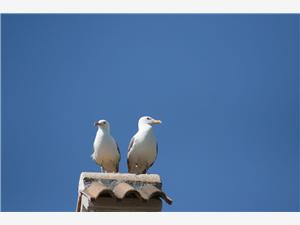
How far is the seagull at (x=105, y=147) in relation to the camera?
21297 millimetres

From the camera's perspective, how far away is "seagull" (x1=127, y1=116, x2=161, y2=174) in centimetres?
2153

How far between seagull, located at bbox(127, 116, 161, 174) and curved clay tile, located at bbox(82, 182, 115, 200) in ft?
19.5

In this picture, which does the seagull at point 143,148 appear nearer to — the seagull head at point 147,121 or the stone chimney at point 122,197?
the seagull head at point 147,121

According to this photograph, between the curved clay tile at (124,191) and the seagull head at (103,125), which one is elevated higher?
the seagull head at (103,125)

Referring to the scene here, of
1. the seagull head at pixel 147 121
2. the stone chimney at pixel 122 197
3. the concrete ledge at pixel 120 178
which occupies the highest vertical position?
the seagull head at pixel 147 121

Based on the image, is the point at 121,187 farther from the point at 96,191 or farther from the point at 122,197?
the point at 96,191

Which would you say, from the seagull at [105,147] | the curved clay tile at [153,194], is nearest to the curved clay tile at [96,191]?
the curved clay tile at [153,194]

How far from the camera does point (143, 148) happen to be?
2152 cm

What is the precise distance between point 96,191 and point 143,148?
21.2ft

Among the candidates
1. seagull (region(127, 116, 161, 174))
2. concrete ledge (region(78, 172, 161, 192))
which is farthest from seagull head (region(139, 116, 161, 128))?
concrete ledge (region(78, 172, 161, 192))

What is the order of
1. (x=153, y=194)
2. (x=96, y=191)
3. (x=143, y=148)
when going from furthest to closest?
(x=143, y=148), (x=153, y=194), (x=96, y=191)

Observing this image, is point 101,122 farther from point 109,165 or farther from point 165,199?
point 165,199

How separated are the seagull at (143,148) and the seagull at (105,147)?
413 mm

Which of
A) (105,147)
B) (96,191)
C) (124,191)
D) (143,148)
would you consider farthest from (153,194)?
(143,148)
